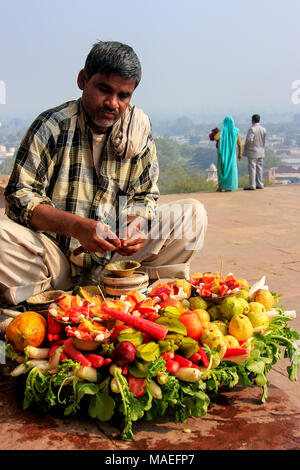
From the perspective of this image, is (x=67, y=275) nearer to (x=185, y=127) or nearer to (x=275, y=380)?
(x=275, y=380)

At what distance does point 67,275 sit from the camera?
325cm

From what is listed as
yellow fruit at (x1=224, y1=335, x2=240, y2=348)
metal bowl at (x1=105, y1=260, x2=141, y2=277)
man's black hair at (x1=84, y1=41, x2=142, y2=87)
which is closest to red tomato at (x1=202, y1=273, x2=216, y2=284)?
metal bowl at (x1=105, y1=260, x2=141, y2=277)

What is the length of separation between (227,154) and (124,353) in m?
12.8

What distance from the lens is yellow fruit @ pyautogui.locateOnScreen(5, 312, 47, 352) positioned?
236 cm

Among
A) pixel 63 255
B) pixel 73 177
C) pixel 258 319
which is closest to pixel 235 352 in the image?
pixel 258 319

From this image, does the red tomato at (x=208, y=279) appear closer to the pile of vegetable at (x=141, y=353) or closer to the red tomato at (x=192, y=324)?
the pile of vegetable at (x=141, y=353)

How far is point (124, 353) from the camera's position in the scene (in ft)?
6.99

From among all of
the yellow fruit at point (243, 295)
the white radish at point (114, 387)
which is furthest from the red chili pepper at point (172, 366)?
the yellow fruit at point (243, 295)

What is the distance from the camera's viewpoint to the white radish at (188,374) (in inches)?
84.4

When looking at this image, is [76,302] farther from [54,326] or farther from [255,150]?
[255,150]

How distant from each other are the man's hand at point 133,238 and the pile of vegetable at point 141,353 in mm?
442

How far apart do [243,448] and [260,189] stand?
13.2 metres

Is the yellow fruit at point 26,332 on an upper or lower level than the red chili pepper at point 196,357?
upper

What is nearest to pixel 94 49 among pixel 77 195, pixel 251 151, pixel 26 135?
pixel 26 135
